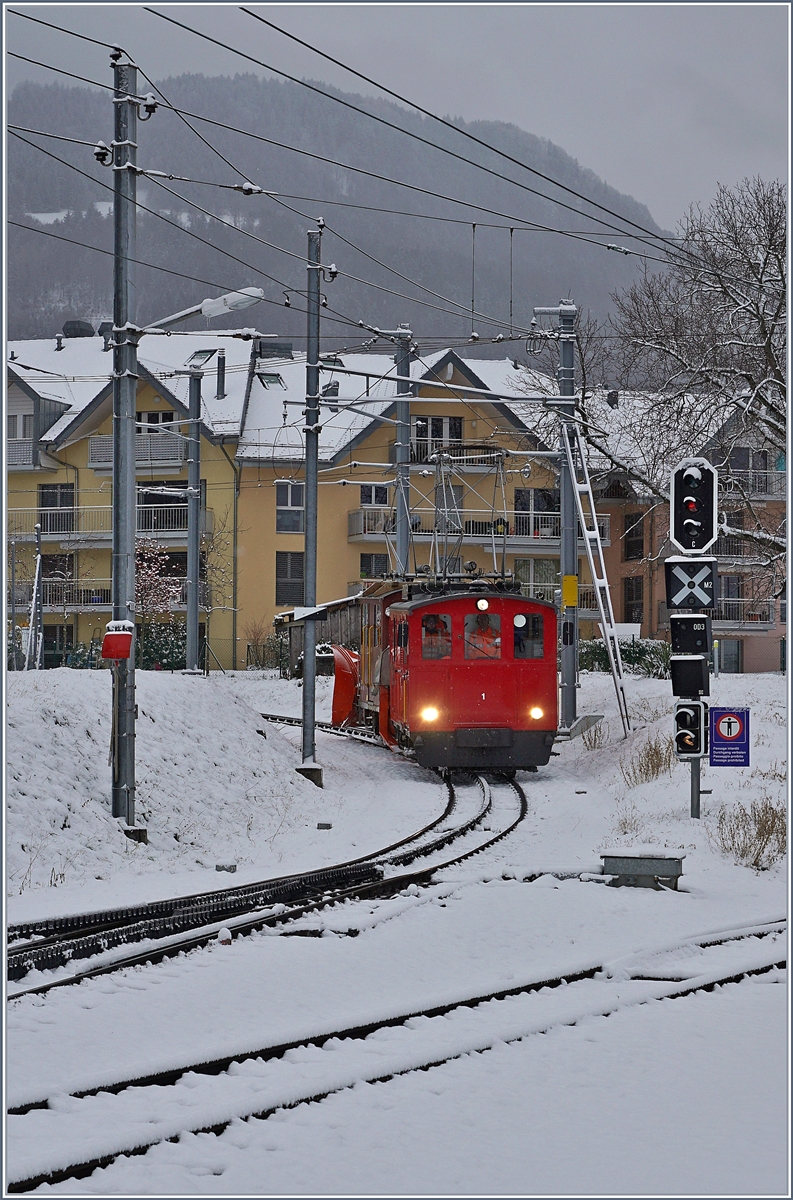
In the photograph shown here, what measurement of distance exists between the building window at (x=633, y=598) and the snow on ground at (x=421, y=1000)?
32918mm

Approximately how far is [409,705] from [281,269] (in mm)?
109261

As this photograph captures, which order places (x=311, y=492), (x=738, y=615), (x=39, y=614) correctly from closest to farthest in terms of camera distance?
1. (x=311, y=492)
2. (x=39, y=614)
3. (x=738, y=615)

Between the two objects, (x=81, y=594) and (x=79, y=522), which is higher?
(x=79, y=522)

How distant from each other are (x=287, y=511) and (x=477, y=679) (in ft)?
92.4

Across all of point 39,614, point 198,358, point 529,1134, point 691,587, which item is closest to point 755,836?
point 691,587

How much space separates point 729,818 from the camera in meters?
14.6

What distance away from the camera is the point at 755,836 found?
13.5 m

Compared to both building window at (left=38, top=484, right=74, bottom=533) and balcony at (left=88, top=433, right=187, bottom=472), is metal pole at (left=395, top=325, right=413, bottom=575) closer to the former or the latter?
balcony at (left=88, top=433, right=187, bottom=472)

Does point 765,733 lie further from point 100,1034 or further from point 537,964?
point 100,1034

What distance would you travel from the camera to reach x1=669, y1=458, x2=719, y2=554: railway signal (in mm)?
14570

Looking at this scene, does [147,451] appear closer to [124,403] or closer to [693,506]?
[124,403]

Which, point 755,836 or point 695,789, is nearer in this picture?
point 755,836

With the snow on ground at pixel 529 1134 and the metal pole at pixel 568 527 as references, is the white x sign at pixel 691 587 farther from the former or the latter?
the metal pole at pixel 568 527

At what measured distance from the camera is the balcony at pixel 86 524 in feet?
149
